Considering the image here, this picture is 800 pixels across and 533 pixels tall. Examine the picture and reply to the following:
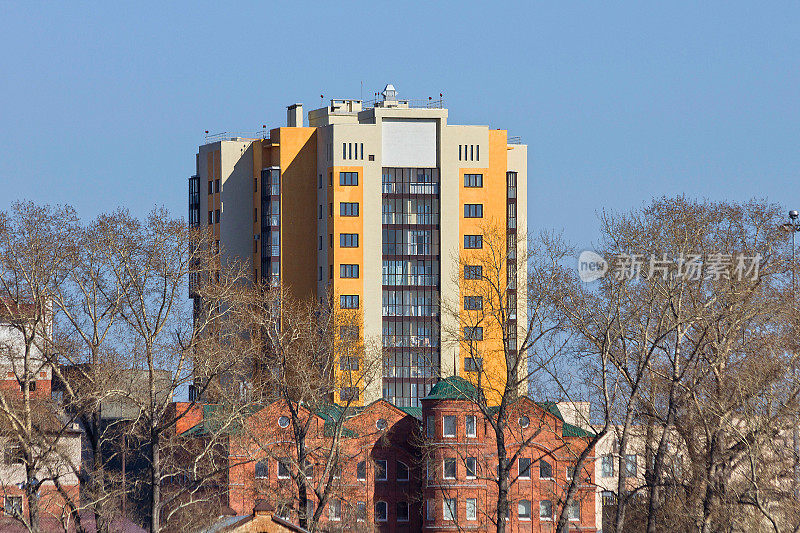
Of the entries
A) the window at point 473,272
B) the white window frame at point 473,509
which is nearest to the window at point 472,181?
the window at point 473,272

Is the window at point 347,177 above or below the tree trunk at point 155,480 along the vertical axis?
above

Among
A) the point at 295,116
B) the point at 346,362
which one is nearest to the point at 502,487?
the point at 346,362

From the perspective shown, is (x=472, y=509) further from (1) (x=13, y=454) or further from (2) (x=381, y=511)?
(1) (x=13, y=454)

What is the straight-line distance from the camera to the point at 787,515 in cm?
5078

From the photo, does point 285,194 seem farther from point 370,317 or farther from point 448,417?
point 448,417

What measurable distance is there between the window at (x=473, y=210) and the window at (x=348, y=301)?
1207 cm

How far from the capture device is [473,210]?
125 m

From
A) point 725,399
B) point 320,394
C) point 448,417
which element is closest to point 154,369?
point 320,394

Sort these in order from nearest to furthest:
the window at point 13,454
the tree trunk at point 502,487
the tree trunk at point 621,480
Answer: the tree trunk at point 621,480 → the window at point 13,454 → the tree trunk at point 502,487

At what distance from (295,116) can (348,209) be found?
15561 mm

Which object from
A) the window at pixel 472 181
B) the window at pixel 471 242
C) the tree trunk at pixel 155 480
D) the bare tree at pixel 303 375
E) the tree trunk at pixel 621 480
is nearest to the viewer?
the tree trunk at pixel 621 480

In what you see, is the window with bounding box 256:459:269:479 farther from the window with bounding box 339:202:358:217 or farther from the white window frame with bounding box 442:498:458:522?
the window with bounding box 339:202:358:217

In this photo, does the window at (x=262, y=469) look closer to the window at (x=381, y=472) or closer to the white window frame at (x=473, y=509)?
the window at (x=381, y=472)

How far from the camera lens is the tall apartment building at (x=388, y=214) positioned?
123 m
